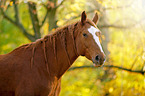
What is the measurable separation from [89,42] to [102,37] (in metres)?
4.88

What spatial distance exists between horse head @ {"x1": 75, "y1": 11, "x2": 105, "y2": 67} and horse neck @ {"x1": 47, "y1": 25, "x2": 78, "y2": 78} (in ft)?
0.37

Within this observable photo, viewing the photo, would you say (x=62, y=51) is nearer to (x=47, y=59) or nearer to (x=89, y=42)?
(x=47, y=59)

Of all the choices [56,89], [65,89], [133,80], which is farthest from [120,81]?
[56,89]

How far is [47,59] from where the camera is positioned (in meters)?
3.47

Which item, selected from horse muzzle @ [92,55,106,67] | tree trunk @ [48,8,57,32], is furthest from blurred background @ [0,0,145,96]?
horse muzzle @ [92,55,106,67]

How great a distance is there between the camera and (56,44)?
11.6 ft

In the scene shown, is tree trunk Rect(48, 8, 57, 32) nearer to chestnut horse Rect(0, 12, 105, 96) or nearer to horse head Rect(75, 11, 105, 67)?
chestnut horse Rect(0, 12, 105, 96)

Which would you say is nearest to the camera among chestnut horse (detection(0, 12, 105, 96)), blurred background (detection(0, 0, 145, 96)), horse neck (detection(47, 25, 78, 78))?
chestnut horse (detection(0, 12, 105, 96))

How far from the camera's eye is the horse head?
3.24 m

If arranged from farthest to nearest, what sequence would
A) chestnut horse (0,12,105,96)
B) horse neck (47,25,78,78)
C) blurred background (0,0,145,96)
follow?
1. blurred background (0,0,145,96)
2. horse neck (47,25,78,78)
3. chestnut horse (0,12,105,96)

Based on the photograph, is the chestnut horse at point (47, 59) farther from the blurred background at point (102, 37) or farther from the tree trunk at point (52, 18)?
the tree trunk at point (52, 18)

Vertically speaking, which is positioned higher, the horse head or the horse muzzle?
the horse head

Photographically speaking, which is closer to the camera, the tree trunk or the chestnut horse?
the chestnut horse

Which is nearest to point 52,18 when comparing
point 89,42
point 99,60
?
point 89,42
